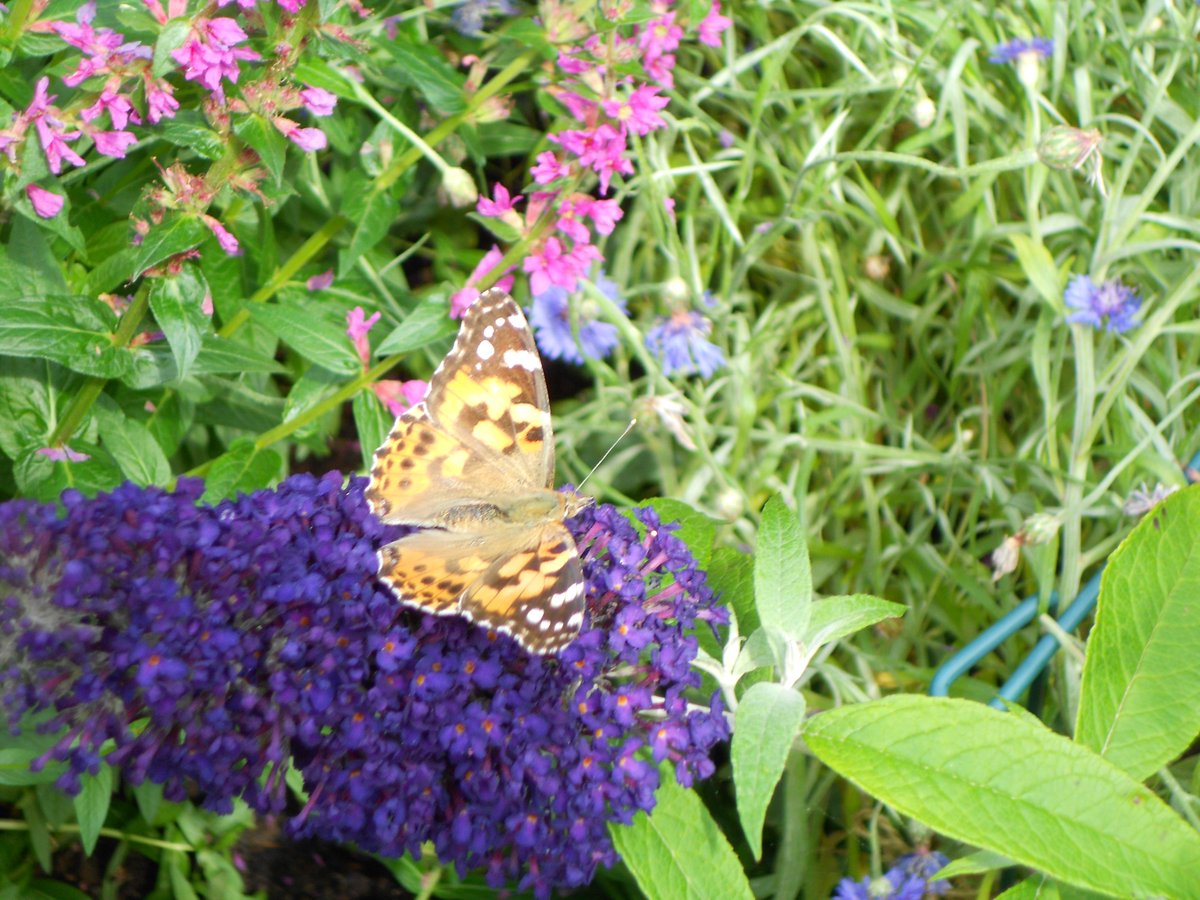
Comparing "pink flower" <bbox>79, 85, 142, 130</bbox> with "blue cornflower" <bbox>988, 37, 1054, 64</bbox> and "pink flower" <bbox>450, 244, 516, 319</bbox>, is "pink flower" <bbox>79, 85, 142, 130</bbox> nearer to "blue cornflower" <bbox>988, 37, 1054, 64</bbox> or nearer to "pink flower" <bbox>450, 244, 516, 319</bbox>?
"pink flower" <bbox>450, 244, 516, 319</bbox>

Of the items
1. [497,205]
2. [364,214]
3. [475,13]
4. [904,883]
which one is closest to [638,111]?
[497,205]

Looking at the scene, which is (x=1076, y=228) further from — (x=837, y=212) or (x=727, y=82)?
(x=727, y=82)

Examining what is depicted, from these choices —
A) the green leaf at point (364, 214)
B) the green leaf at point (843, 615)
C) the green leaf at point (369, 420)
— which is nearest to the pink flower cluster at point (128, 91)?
the green leaf at point (364, 214)

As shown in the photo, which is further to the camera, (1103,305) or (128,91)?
(1103,305)

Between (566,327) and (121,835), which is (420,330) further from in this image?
(121,835)

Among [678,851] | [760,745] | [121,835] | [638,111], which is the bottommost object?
[121,835]
